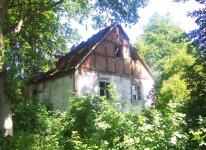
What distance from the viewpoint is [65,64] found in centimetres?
2514

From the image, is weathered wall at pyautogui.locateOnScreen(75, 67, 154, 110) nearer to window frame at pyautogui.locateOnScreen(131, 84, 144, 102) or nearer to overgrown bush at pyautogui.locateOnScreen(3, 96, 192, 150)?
window frame at pyautogui.locateOnScreen(131, 84, 144, 102)

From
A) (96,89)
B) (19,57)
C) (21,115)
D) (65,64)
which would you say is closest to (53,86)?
(65,64)

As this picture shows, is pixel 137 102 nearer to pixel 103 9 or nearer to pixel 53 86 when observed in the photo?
pixel 53 86

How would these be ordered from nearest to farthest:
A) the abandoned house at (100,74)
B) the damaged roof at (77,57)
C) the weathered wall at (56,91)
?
the abandoned house at (100,74), the weathered wall at (56,91), the damaged roof at (77,57)

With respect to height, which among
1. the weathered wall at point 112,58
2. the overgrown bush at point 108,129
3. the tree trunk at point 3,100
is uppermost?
the weathered wall at point 112,58

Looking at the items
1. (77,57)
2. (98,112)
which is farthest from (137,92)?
(98,112)

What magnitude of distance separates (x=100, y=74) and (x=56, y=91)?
3.50m

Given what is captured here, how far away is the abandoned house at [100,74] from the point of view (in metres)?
23.7

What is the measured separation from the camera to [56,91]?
2514 cm

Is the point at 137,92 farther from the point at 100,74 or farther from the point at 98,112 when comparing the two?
→ the point at 98,112

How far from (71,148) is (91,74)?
1387cm

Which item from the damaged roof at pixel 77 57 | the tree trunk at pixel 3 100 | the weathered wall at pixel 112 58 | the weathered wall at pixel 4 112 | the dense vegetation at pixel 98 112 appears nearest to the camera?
the dense vegetation at pixel 98 112

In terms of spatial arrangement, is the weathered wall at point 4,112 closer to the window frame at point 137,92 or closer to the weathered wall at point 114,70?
the weathered wall at point 114,70

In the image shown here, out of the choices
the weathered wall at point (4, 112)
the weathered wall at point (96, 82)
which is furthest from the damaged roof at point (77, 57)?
the weathered wall at point (4, 112)
